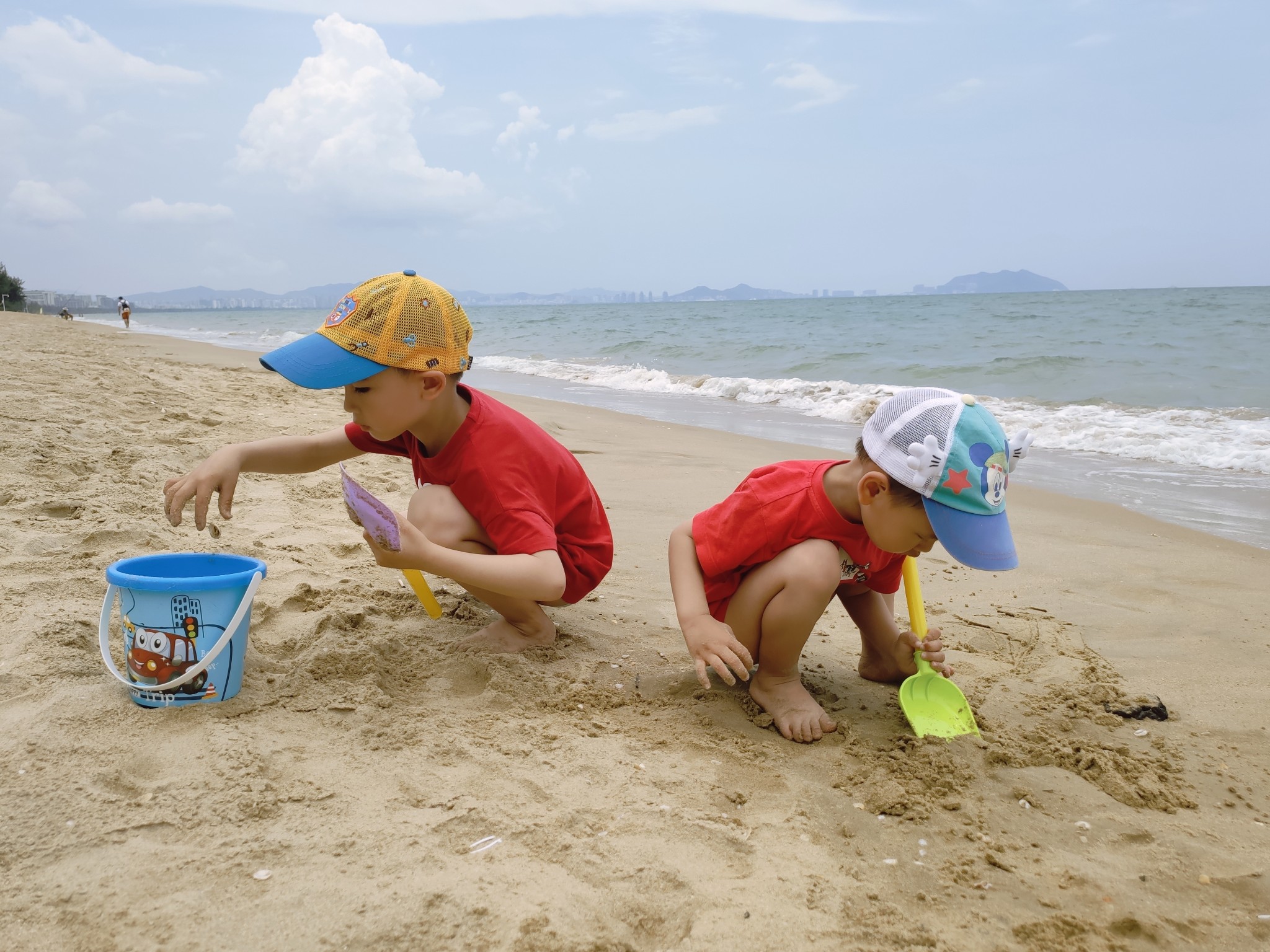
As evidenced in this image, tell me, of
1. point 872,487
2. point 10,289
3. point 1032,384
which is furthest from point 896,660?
point 10,289

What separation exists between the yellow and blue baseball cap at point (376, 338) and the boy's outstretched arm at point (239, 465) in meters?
0.35

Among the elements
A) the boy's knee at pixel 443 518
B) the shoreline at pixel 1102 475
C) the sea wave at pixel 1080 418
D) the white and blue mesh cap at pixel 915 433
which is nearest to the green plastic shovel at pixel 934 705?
the white and blue mesh cap at pixel 915 433

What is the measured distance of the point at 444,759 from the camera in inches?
64.9

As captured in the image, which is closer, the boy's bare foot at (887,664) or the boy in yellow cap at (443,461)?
the boy in yellow cap at (443,461)

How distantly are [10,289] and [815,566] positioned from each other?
135ft

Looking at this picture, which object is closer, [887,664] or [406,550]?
[406,550]

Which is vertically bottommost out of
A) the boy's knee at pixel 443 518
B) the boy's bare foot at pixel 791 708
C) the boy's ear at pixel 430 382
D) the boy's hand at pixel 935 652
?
the boy's bare foot at pixel 791 708

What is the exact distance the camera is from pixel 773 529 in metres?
1.91

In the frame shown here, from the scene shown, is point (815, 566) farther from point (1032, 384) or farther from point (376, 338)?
point (1032, 384)

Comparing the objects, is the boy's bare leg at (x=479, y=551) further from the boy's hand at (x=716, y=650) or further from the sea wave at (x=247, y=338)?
the sea wave at (x=247, y=338)

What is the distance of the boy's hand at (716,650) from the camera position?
1.74 m

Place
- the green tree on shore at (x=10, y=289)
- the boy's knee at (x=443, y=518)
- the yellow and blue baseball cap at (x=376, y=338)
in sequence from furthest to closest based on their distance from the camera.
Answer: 1. the green tree on shore at (x=10, y=289)
2. the boy's knee at (x=443, y=518)
3. the yellow and blue baseball cap at (x=376, y=338)

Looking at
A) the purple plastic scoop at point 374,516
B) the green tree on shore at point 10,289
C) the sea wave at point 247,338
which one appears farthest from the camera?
the green tree on shore at point 10,289

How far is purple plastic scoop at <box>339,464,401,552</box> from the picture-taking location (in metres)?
1.55
